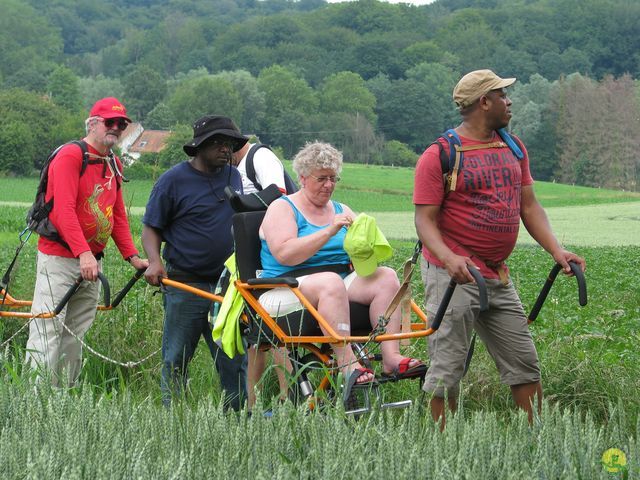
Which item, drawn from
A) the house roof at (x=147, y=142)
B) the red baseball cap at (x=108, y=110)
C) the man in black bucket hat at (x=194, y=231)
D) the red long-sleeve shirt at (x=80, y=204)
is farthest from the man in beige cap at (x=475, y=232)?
the house roof at (x=147, y=142)

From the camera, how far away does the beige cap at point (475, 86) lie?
588cm

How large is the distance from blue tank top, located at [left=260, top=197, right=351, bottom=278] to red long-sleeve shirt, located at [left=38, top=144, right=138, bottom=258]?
113cm

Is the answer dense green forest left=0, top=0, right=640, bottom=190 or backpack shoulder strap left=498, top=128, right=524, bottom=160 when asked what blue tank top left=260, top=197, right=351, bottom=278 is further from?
dense green forest left=0, top=0, right=640, bottom=190

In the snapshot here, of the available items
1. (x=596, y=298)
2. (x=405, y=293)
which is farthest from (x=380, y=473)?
(x=596, y=298)

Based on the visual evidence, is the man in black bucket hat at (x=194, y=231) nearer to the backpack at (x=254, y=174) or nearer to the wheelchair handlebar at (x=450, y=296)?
the backpack at (x=254, y=174)

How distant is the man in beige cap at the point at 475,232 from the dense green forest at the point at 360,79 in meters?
29.5

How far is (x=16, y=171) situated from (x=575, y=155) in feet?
154

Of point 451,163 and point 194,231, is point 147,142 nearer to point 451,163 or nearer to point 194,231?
point 194,231

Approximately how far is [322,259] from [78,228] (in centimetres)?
149

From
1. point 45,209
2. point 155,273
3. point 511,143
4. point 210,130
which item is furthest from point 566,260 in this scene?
point 45,209

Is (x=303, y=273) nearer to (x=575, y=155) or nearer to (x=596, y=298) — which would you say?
(x=596, y=298)

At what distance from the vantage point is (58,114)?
8900 centimetres

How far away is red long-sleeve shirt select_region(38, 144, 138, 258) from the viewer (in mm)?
6836

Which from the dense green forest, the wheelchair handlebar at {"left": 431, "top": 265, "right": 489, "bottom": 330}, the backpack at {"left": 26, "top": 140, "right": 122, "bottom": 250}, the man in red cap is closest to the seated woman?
the wheelchair handlebar at {"left": 431, "top": 265, "right": 489, "bottom": 330}
